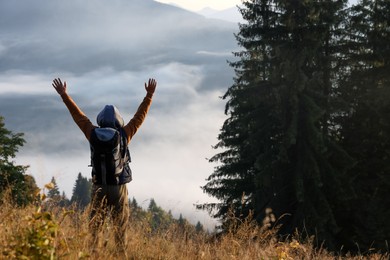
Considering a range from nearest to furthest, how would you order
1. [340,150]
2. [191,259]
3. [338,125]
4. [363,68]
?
[191,259] < [340,150] < [338,125] < [363,68]

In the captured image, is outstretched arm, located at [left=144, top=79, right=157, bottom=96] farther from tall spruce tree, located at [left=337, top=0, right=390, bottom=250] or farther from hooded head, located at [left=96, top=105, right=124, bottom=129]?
tall spruce tree, located at [left=337, top=0, right=390, bottom=250]

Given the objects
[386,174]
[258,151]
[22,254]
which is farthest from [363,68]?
[22,254]

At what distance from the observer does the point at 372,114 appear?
80.3ft

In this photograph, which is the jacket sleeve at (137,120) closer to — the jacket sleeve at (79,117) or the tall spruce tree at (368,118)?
the jacket sleeve at (79,117)

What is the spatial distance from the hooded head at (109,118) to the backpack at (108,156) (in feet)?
0.35

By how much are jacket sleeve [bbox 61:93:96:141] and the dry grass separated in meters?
0.92

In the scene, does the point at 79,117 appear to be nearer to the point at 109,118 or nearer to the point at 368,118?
the point at 109,118

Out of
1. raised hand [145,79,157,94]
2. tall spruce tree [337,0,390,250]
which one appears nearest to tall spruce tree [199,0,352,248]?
tall spruce tree [337,0,390,250]

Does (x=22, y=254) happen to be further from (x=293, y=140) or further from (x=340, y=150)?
(x=340, y=150)

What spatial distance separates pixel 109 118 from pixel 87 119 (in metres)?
0.32

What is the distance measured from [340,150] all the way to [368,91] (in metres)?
4.45

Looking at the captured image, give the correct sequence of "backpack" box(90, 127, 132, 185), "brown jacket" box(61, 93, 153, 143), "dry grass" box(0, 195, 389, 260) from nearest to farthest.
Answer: "dry grass" box(0, 195, 389, 260), "backpack" box(90, 127, 132, 185), "brown jacket" box(61, 93, 153, 143)

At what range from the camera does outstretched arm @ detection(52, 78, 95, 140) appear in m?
5.43

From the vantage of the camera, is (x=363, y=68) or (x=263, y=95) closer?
(x=263, y=95)
